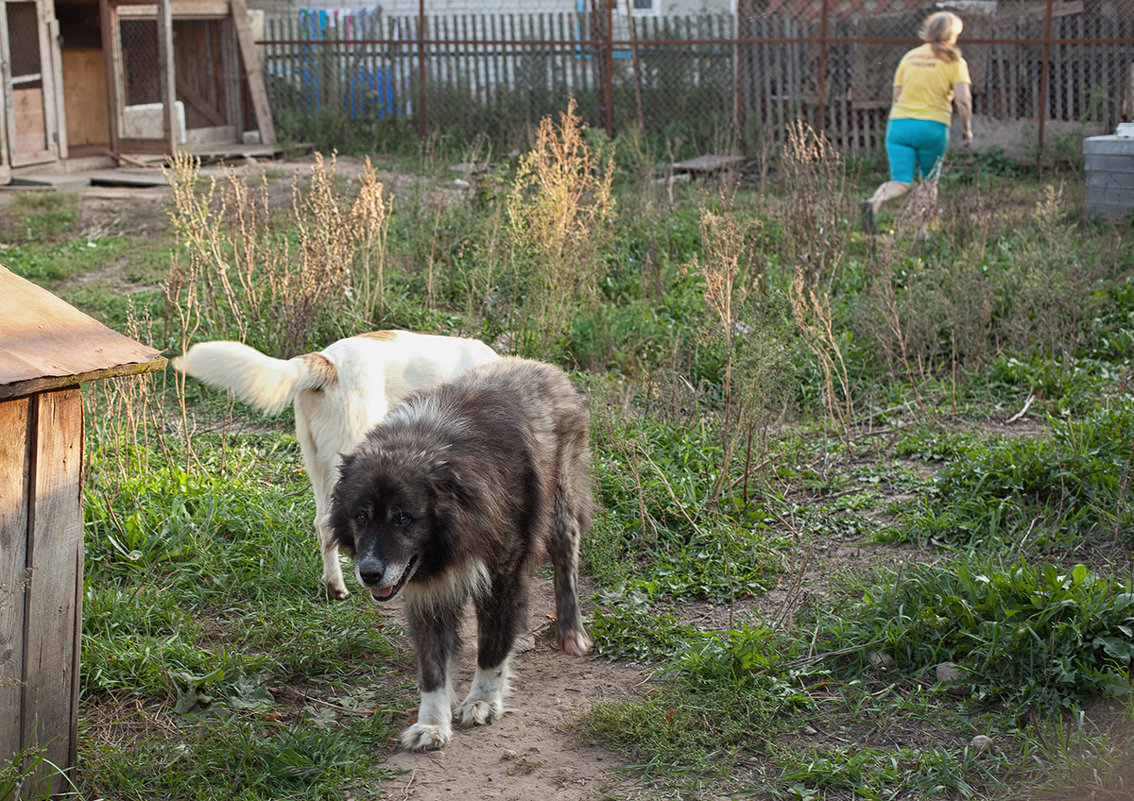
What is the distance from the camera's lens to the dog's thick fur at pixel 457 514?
3484 mm

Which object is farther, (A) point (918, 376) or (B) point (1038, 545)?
(A) point (918, 376)

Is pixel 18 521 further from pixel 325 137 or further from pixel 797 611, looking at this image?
pixel 325 137

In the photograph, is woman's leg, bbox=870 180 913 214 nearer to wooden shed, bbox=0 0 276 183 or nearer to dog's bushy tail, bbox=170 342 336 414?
dog's bushy tail, bbox=170 342 336 414

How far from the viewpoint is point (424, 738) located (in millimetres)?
3596

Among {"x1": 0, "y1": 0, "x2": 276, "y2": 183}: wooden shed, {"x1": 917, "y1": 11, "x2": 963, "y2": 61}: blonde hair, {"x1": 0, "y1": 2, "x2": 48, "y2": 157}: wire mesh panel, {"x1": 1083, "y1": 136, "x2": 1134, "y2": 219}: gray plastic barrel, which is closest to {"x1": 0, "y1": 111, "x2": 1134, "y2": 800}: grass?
{"x1": 1083, "y1": 136, "x2": 1134, "y2": 219}: gray plastic barrel

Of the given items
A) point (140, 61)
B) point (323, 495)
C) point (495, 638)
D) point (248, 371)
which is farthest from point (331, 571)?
point (140, 61)

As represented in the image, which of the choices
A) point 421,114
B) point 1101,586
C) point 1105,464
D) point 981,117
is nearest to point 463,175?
point 421,114

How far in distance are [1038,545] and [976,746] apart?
4.93ft

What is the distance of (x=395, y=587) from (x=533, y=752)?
77cm

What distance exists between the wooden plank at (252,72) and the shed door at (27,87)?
3.21 m

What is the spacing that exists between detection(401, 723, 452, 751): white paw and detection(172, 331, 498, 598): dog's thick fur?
1040mm

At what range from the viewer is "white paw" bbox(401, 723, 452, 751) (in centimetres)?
360

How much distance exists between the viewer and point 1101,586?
366cm

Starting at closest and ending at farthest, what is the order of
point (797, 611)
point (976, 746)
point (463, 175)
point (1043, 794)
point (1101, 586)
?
point (1043, 794), point (976, 746), point (1101, 586), point (797, 611), point (463, 175)
